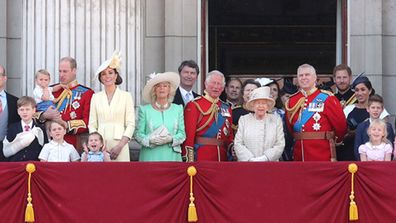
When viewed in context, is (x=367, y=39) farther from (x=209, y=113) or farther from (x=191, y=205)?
(x=191, y=205)

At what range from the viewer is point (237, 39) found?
18.7 meters

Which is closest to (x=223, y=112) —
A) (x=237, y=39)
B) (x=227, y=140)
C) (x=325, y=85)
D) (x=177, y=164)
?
(x=227, y=140)

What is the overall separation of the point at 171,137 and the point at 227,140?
74cm

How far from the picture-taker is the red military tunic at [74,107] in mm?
11359

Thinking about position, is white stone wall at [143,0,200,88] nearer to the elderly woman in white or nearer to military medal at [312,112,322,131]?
the elderly woman in white

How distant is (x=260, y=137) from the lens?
36.0 ft

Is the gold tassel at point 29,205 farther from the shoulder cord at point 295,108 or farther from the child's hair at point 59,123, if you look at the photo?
the shoulder cord at point 295,108

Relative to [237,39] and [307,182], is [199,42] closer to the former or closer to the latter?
[307,182]

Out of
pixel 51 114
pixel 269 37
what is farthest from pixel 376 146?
pixel 269 37

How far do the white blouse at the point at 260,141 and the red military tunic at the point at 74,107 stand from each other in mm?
1682

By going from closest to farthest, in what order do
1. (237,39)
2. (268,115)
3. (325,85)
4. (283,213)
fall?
(283,213), (268,115), (325,85), (237,39)

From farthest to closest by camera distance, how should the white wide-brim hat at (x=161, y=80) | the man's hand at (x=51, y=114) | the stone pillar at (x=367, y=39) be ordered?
the stone pillar at (x=367, y=39)
the white wide-brim hat at (x=161, y=80)
the man's hand at (x=51, y=114)

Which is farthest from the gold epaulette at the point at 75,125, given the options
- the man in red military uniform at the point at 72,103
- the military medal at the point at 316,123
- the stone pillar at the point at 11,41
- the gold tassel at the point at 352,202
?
the gold tassel at the point at 352,202

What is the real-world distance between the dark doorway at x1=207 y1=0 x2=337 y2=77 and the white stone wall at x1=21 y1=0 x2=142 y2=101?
3.52 metres
